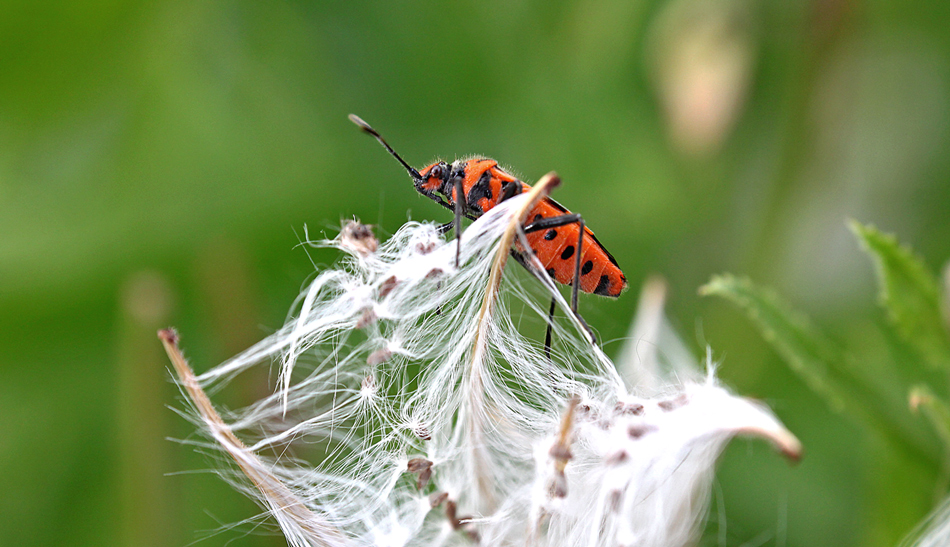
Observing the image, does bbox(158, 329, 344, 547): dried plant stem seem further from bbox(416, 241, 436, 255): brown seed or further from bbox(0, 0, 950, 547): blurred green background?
bbox(0, 0, 950, 547): blurred green background

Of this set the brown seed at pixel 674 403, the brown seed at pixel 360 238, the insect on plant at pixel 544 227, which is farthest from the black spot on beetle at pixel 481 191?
the brown seed at pixel 674 403

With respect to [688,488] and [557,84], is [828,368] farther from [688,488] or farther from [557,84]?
[557,84]

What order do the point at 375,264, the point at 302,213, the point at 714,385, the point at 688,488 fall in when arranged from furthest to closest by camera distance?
the point at 302,213, the point at 688,488, the point at 375,264, the point at 714,385

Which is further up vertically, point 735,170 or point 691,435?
point 735,170

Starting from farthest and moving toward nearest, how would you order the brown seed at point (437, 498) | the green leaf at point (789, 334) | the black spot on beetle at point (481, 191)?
the black spot on beetle at point (481, 191) → the green leaf at point (789, 334) → the brown seed at point (437, 498)

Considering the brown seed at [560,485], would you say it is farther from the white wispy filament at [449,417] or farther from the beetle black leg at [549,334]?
the beetle black leg at [549,334]

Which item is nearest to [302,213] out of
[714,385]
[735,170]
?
[735,170]

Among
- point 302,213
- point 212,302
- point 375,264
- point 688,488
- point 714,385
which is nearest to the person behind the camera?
point 714,385

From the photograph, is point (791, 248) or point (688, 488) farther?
point (791, 248)
